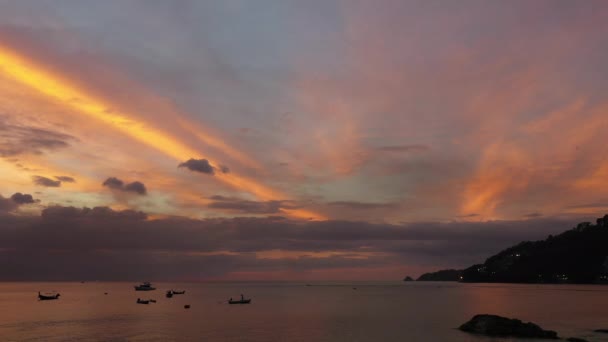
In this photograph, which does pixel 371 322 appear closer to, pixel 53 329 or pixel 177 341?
pixel 177 341

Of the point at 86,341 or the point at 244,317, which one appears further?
the point at 244,317

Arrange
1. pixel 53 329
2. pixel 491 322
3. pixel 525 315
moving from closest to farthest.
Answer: pixel 491 322, pixel 53 329, pixel 525 315

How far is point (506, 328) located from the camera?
7738 centimetres

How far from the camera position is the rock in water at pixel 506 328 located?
245ft

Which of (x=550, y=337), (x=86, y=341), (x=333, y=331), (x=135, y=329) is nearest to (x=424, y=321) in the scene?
(x=333, y=331)

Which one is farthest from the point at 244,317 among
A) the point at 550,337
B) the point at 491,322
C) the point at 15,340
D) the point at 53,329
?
the point at 550,337

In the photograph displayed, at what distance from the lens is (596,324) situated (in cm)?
9462

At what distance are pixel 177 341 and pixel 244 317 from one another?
42.9 meters

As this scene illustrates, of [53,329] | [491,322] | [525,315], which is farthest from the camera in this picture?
[525,315]

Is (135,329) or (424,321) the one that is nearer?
(135,329)

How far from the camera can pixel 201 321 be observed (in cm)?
11038

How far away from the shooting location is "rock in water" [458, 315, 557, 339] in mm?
74812

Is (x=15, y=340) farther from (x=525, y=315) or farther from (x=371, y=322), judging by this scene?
(x=525, y=315)

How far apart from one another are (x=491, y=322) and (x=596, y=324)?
29.9 meters
